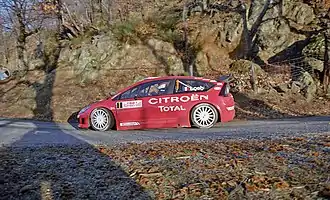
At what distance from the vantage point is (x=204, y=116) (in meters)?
10.4

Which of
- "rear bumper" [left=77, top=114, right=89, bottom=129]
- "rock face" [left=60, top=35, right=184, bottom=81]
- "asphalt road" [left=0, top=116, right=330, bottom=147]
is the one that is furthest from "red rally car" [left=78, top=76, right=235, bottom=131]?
"rock face" [left=60, top=35, right=184, bottom=81]

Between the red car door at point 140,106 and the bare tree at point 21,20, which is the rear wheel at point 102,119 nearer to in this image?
the red car door at point 140,106

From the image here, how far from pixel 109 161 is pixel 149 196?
1768mm

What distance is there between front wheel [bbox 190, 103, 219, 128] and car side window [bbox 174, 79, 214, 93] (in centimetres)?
50

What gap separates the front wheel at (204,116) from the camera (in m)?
10.4

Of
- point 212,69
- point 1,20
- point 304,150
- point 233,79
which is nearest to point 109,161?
point 304,150

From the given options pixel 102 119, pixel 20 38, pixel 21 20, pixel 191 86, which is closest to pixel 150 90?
pixel 191 86

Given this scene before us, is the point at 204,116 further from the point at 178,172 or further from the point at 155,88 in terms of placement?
the point at 178,172

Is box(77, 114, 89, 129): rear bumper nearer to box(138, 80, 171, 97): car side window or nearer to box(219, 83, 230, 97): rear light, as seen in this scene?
box(138, 80, 171, 97): car side window

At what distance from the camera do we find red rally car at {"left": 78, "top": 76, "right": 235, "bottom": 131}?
34.1 ft

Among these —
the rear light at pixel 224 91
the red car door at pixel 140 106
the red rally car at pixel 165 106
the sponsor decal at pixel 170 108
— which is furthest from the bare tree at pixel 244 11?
the sponsor decal at pixel 170 108

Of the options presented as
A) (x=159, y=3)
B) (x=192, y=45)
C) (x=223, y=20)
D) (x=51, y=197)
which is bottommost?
(x=51, y=197)

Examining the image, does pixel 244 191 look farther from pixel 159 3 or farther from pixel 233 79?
pixel 159 3

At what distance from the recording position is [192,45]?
74.2ft
